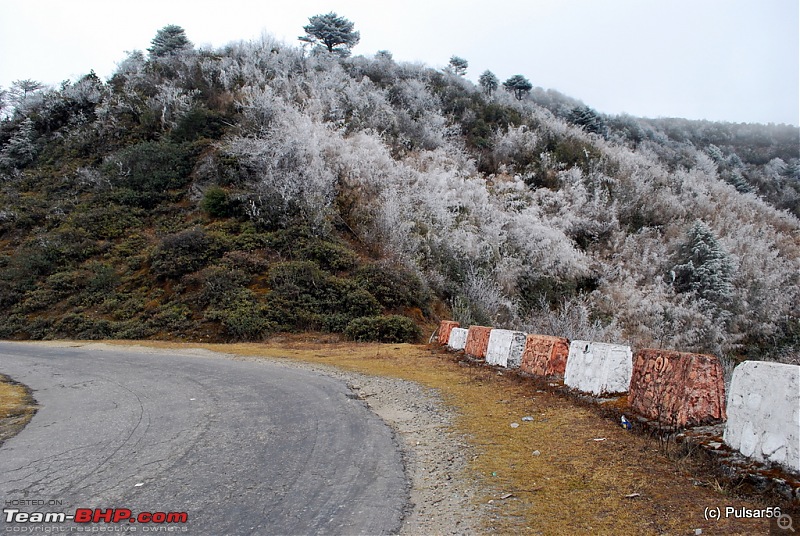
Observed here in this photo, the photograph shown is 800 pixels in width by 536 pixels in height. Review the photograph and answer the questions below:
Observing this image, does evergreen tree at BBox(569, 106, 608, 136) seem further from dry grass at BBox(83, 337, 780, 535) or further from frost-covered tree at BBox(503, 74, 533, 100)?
dry grass at BBox(83, 337, 780, 535)

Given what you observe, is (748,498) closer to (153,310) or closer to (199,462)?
(199,462)

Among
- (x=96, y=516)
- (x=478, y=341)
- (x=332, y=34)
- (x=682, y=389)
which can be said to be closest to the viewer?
(x=96, y=516)

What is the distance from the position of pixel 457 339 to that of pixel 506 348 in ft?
10.6

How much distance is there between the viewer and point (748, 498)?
3330mm

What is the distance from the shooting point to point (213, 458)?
448 centimetres

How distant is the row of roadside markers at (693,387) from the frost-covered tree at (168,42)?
44.4 metres

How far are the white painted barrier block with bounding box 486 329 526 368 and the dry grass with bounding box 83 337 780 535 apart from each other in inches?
51.7

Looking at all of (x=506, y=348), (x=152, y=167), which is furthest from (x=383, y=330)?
(x=152, y=167)

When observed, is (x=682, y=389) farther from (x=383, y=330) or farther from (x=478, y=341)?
(x=383, y=330)

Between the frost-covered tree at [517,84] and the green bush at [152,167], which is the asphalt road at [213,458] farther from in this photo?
the frost-covered tree at [517,84]

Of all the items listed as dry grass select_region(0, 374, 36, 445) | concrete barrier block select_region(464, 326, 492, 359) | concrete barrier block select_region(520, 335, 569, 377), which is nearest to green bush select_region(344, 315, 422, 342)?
concrete barrier block select_region(464, 326, 492, 359)

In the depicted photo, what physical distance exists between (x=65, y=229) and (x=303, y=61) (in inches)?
826

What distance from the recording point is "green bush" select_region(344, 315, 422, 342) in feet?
53.3

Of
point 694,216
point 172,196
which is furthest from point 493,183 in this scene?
point 172,196
